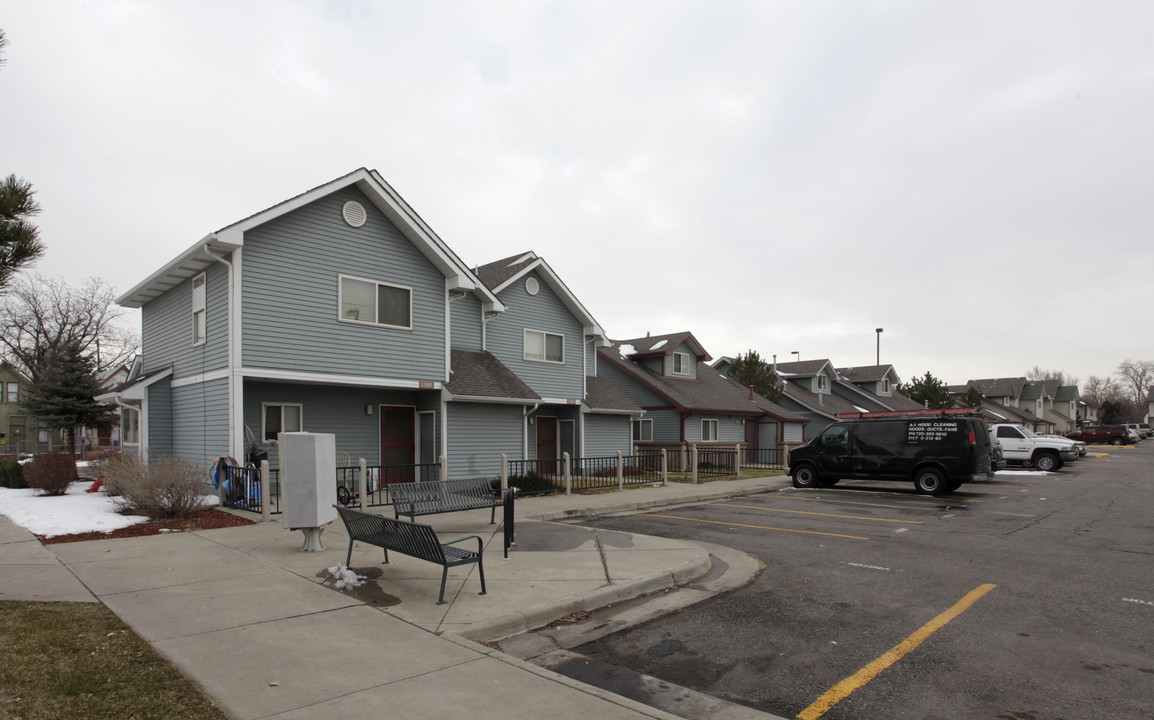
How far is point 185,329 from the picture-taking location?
16891 mm

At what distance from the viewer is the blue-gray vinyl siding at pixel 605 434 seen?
24.8 m

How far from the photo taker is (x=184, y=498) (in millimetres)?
12094

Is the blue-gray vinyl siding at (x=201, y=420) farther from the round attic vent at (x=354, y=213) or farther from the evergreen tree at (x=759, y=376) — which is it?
the evergreen tree at (x=759, y=376)

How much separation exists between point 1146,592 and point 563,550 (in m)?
6.85

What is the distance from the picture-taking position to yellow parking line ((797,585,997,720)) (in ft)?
15.1

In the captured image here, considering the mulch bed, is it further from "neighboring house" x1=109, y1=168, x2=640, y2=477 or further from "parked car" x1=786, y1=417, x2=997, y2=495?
"parked car" x1=786, y1=417, x2=997, y2=495

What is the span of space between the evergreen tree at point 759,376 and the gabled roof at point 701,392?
149 centimetres

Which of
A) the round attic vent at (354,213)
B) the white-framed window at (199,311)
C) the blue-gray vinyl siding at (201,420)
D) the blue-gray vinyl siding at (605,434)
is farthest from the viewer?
the blue-gray vinyl siding at (605,434)

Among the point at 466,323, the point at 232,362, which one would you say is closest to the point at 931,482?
the point at 466,323

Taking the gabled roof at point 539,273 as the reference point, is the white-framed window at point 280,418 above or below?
below

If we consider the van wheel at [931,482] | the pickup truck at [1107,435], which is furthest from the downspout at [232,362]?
the pickup truck at [1107,435]

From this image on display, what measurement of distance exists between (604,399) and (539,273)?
5.48 metres

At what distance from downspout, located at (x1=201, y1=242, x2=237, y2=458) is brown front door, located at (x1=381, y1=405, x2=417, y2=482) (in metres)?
4.76

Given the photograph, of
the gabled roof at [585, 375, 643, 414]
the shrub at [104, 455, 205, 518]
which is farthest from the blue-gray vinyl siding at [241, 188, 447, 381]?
the gabled roof at [585, 375, 643, 414]
